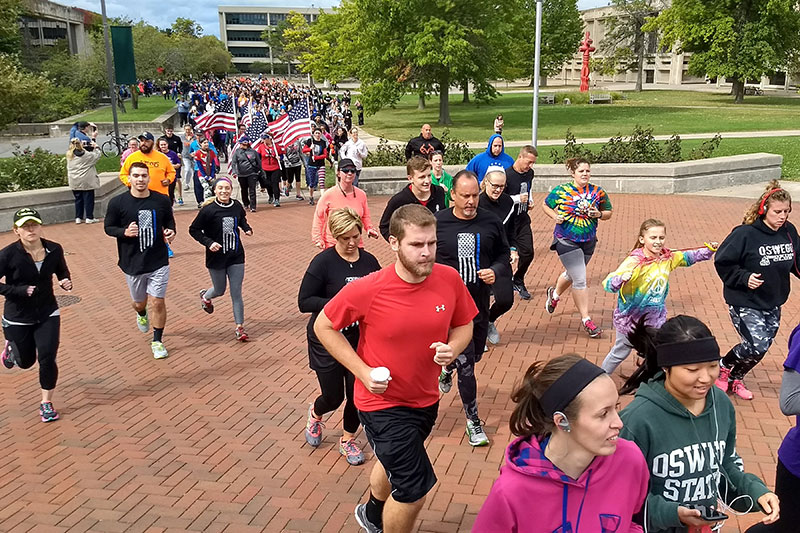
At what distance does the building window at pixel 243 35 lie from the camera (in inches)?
6654

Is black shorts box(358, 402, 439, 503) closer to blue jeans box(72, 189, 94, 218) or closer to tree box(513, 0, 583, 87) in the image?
blue jeans box(72, 189, 94, 218)

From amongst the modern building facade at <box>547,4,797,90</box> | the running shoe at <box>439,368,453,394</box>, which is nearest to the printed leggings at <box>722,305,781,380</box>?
the running shoe at <box>439,368,453,394</box>

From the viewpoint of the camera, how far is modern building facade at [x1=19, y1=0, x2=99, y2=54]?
59.5 meters

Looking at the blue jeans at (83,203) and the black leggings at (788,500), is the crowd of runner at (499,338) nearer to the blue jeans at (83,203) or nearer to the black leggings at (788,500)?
the black leggings at (788,500)

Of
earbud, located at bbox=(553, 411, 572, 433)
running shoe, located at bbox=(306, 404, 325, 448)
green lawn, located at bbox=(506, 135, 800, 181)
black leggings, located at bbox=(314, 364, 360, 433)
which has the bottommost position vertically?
running shoe, located at bbox=(306, 404, 325, 448)

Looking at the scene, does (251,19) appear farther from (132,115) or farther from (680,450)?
(680,450)

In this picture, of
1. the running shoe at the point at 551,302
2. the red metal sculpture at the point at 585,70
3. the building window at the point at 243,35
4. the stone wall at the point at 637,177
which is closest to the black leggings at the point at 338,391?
the running shoe at the point at 551,302

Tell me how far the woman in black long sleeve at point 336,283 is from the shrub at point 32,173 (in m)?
13.5

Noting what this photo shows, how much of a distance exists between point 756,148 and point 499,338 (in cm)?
1901

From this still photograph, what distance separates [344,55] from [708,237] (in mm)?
34131

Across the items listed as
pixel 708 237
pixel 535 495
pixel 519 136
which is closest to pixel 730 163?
pixel 708 237

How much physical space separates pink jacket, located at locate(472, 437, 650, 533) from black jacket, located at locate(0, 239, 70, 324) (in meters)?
5.20

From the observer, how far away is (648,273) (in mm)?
5867

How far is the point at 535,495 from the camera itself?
2.30 meters
